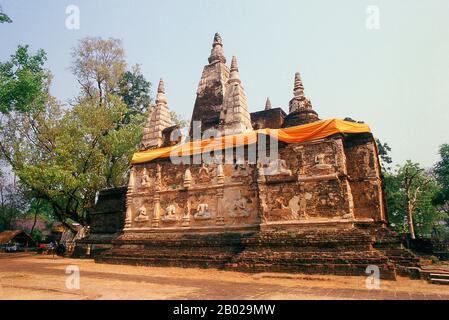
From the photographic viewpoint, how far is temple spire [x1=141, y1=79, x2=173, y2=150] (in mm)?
16125

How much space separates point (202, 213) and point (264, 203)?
304 centimetres

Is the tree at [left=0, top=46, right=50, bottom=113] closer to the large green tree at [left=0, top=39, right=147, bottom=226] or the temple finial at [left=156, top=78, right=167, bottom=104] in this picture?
the large green tree at [left=0, top=39, right=147, bottom=226]

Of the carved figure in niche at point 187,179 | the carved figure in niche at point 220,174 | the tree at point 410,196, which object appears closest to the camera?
the carved figure in niche at point 220,174

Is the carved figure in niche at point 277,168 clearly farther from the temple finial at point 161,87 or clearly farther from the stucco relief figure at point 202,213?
the temple finial at point 161,87

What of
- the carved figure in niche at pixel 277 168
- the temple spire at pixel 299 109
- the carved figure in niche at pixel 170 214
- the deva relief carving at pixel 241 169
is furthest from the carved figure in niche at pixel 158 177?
the temple spire at pixel 299 109

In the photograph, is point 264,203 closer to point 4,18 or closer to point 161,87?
point 161,87

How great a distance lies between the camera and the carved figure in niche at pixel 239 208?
12.0 m

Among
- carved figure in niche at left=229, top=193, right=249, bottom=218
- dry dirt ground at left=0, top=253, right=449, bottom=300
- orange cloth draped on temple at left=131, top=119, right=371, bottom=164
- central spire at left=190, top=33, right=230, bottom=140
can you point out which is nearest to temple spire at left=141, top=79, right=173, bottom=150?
orange cloth draped on temple at left=131, top=119, right=371, bottom=164

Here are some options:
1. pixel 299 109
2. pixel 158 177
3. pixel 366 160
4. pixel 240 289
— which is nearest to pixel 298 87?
pixel 299 109

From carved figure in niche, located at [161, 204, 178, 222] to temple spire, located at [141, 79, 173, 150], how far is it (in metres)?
3.72

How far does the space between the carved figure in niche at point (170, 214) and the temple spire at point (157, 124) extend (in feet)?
12.2
